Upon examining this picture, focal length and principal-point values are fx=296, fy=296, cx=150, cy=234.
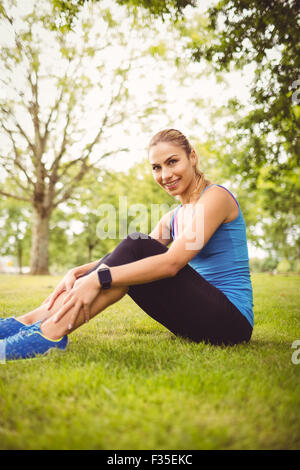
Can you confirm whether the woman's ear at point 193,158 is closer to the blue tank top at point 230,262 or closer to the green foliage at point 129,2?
the blue tank top at point 230,262

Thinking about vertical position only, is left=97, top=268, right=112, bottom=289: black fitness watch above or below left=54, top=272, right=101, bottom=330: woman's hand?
above

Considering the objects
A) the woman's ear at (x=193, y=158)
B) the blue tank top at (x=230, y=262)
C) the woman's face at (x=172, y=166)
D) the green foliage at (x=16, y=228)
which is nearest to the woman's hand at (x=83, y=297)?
the blue tank top at (x=230, y=262)

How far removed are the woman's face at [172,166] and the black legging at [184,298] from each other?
62cm

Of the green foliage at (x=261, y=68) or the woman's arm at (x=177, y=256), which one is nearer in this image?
the woman's arm at (x=177, y=256)

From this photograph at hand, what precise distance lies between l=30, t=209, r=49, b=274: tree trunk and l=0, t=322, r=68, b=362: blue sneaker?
14413 millimetres

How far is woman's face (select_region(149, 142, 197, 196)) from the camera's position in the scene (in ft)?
8.20

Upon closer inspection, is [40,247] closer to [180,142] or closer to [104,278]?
[180,142]

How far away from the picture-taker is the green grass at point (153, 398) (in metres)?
1.20

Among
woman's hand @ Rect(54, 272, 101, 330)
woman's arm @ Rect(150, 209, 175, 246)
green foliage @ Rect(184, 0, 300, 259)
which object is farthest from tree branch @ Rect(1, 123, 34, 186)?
woman's hand @ Rect(54, 272, 101, 330)

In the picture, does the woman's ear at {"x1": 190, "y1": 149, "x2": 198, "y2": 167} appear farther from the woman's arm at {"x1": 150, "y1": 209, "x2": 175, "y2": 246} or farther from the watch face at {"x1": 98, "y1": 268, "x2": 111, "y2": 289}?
the watch face at {"x1": 98, "y1": 268, "x2": 111, "y2": 289}

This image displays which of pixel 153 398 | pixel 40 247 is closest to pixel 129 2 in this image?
pixel 153 398

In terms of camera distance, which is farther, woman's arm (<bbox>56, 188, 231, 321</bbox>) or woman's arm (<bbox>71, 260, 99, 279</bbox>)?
woman's arm (<bbox>71, 260, 99, 279</bbox>)

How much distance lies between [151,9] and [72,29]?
53.0 inches
